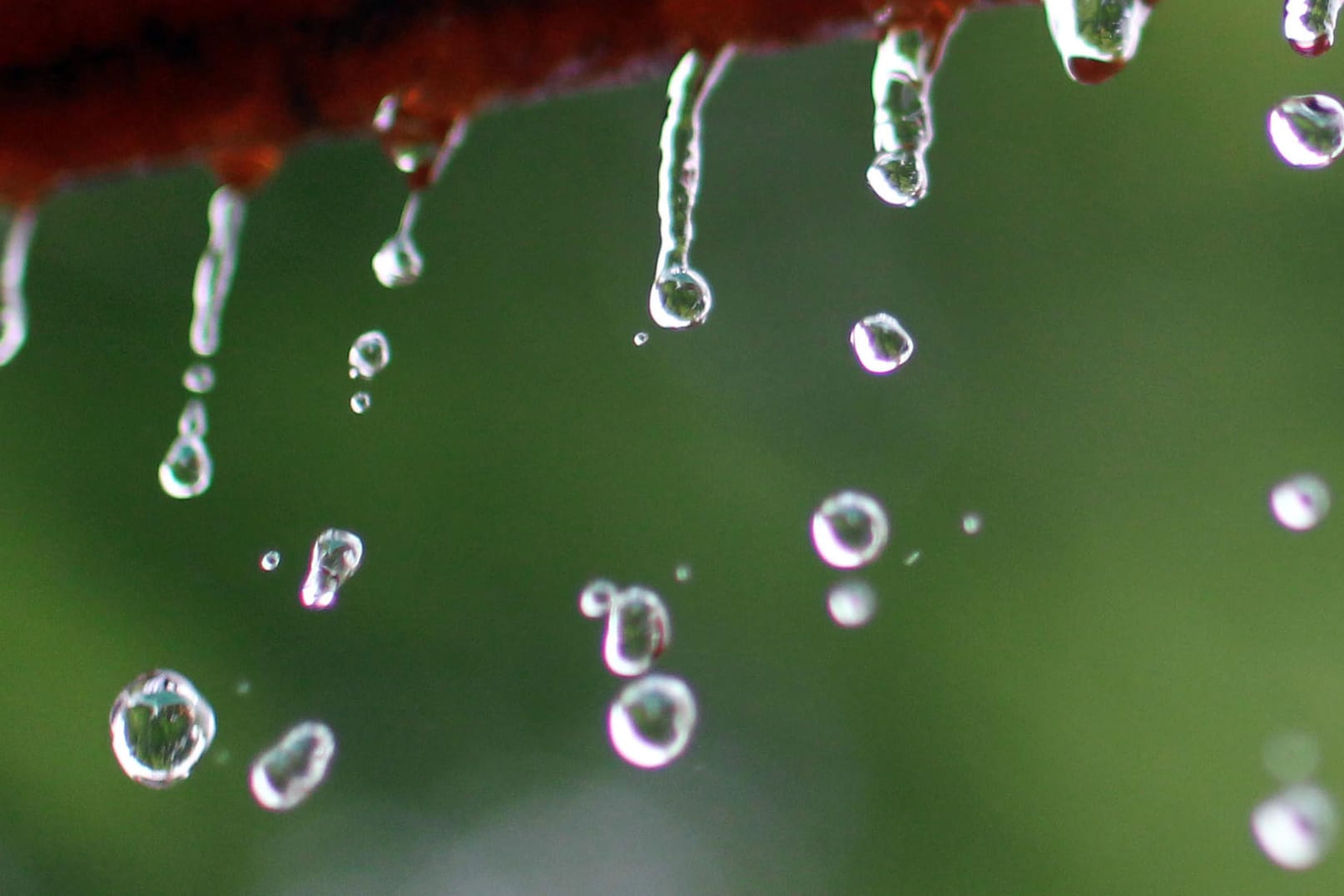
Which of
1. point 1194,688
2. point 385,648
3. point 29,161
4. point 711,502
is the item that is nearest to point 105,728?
point 385,648

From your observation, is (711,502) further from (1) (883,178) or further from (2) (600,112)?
(1) (883,178)

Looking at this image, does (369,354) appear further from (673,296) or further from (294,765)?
(673,296)

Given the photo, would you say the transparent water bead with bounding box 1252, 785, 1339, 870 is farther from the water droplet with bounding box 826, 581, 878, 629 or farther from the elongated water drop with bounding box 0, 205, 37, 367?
the elongated water drop with bounding box 0, 205, 37, 367

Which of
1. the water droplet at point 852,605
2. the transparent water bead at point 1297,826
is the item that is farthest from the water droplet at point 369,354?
the transparent water bead at point 1297,826

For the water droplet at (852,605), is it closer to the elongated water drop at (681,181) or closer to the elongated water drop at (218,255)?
the elongated water drop at (681,181)

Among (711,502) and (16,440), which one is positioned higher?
(711,502)

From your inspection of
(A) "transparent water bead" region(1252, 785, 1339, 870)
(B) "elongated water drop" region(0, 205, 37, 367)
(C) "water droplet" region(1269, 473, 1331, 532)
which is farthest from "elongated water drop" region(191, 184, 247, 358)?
(C) "water droplet" region(1269, 473, 1331, 532)
